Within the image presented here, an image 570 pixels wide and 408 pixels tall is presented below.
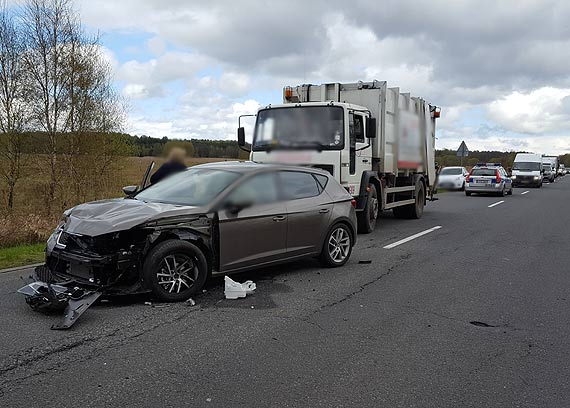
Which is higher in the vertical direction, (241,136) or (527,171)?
(241,136)

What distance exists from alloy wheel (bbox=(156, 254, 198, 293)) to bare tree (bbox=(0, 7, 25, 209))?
15.7 m

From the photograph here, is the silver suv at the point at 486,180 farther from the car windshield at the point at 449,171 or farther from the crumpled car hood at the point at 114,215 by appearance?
the crumpled car hood at the point at 114,215

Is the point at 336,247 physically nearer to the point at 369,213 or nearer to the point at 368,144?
the point at 368,144

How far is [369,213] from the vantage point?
11453 millimetres

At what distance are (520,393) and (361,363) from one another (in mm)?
1185

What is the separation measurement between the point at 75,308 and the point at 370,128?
7252 mm

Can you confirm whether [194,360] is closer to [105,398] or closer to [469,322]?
[105,398]

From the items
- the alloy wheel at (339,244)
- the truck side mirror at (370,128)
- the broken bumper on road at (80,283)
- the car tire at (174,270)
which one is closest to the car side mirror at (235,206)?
the broken bumper on road at (80,283)

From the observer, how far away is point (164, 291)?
5.59 m

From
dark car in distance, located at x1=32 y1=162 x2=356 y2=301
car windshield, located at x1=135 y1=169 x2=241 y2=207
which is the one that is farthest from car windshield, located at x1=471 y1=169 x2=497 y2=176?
car windshield, located at x1=135 y1=169 x2=241 y2=207

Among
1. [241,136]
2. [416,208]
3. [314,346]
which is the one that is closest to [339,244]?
[314,346]

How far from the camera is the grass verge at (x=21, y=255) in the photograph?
26.0 ft

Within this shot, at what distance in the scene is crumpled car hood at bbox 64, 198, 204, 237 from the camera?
17.7ft

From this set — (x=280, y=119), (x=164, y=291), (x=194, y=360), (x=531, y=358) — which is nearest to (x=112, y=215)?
(x=164, y=291)
